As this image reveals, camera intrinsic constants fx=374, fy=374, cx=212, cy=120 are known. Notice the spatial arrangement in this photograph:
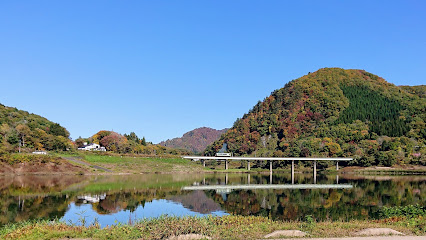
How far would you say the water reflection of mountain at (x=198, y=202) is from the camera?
44500mm

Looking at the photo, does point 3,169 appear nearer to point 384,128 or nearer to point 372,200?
point 372,200

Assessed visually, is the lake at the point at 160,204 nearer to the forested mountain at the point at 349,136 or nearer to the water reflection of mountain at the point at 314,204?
the water reflection of mountain at the point at 314,204

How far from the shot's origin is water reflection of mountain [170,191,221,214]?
146 feet

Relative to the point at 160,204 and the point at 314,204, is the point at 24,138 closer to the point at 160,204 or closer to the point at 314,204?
the point at 160,204

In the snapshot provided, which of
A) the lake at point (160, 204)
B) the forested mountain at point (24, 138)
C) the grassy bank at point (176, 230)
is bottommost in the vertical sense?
the lake at point (160, 204)

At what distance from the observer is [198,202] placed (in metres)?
50.9

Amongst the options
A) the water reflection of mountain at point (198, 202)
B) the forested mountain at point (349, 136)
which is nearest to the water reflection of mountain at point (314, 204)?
the water reflection of mountain at point (198, 202)

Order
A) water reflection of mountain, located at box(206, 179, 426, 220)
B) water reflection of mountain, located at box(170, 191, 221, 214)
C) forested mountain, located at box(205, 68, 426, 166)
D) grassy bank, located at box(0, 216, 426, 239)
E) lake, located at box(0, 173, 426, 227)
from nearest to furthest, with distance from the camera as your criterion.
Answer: grassy bank, located at box(0, 216, 426, 239)
lake, located at box(0, 173, 426, 227)
water reflection of mountain, located at box(206, 179, 426, 220)
water reflection of mountain, located at box(170, 191, 221, 214)
forested mountain, located at box(205, 68, 426, 166)

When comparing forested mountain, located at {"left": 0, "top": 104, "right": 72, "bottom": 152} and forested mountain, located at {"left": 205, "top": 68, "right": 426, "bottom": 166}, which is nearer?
forested mountain, located at {"left": 0, "top": 104, "right": 72, "bottom": 152}

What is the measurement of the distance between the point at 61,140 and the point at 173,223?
387 ft

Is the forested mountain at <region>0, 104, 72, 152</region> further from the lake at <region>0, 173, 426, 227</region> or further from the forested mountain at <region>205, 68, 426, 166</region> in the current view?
the forested mountain at <region>205, 68, 426, 166</region>

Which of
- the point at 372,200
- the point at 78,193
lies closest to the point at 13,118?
the point at 78,193

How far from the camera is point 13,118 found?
145 meters

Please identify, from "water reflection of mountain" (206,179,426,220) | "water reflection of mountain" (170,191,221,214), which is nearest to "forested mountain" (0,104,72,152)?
"water reflection of mountain" (170,191,221,214)
